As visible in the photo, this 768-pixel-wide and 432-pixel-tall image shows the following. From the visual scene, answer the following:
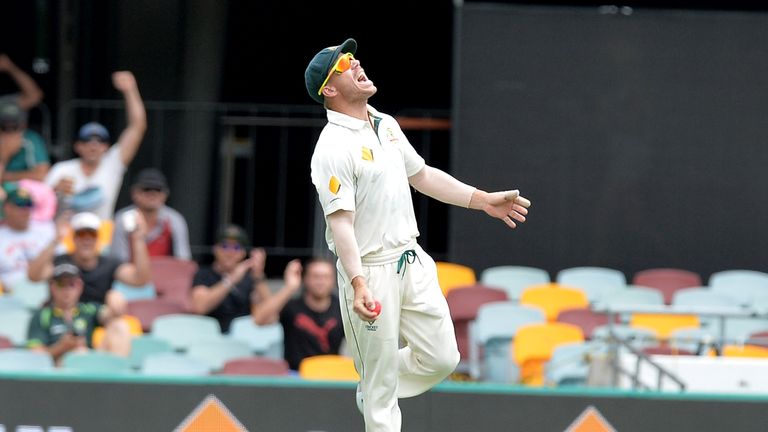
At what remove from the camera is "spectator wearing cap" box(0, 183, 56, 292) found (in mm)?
11094

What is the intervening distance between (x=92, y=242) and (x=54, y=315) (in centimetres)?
99

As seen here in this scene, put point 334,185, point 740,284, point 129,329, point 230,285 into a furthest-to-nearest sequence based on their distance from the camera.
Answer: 1. point 740,284
2. point 230,285
3. point 129,329
4. point 334,185

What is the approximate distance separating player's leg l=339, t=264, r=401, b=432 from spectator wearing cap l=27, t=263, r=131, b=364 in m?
3.79

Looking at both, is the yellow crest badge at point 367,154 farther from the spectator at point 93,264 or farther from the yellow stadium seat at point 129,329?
the spectator at point 93,264

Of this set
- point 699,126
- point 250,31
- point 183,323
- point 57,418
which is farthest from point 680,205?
point 250,31

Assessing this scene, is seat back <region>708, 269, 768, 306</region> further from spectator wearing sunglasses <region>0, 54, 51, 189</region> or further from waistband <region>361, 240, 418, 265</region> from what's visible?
waistband <region>361, 240, 418, 265</region>

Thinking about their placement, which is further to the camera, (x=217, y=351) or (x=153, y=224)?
(x=153, y=224)

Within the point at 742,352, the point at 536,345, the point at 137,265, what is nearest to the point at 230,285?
the point at 137,265

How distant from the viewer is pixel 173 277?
11422 mm

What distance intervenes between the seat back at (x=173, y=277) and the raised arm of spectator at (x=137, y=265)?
1.05 feet

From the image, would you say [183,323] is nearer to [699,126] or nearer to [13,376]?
[13,376]

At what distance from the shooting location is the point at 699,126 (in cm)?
1320

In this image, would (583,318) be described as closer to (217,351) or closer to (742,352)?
(742,352)

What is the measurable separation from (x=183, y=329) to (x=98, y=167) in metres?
2.38
